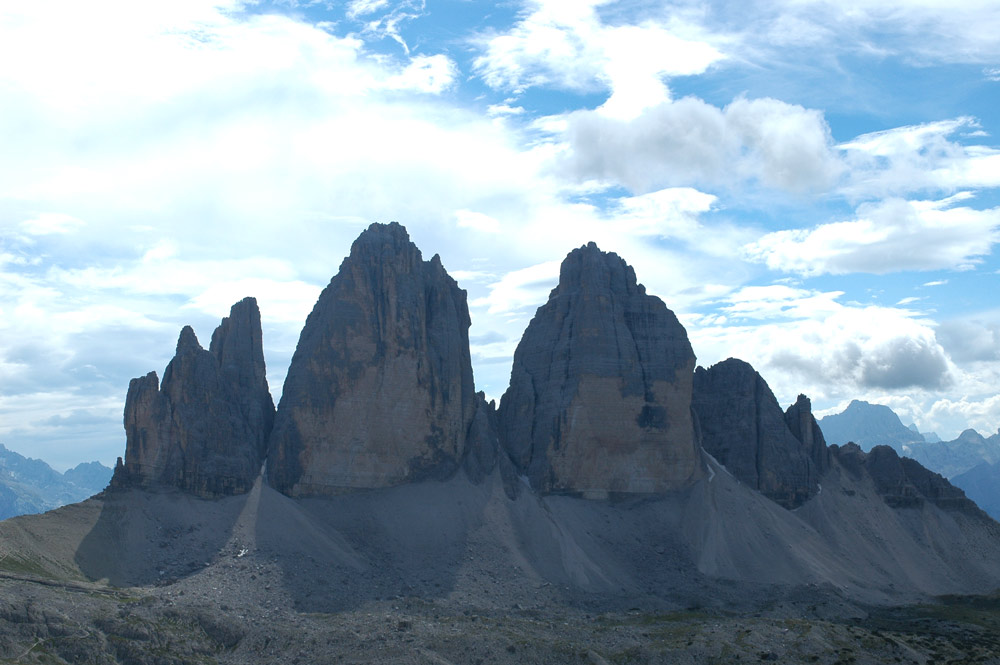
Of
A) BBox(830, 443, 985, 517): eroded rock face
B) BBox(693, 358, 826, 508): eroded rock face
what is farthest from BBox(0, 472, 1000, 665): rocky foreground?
BBox(830, 443, 985, 517): eroded rock face

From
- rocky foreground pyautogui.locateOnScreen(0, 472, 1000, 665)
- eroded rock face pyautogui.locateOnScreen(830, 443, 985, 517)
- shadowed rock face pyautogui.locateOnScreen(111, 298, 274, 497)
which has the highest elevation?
shadowed rock face pyautogui.locateOnScreen(111, 298, 274, 497)

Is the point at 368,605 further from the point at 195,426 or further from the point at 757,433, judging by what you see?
the point at 757,433

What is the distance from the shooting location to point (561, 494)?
12812cm

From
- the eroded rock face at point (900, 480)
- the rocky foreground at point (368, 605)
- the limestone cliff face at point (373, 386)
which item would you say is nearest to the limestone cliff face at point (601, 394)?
the rocky foreground at point (368, 605)

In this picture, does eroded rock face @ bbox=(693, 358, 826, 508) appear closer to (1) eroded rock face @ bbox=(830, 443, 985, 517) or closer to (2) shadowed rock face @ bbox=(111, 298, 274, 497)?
(1) eroded rock face @ bbox=(830, 443, 985, 517)

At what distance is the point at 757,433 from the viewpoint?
144000 mm

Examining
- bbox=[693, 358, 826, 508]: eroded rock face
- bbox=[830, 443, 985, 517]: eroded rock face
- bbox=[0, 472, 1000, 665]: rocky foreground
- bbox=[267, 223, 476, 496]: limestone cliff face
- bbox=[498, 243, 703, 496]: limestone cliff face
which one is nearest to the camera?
bbox=[0, 472, 1000, 665]: rocky foreground

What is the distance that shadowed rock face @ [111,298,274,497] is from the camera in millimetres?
109875

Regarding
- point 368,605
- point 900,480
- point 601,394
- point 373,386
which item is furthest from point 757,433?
point 368,605

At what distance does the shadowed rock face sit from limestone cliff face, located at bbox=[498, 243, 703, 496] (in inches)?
1294

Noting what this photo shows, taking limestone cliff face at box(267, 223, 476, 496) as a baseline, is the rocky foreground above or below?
below

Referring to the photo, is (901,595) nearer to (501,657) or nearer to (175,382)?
(501,657)

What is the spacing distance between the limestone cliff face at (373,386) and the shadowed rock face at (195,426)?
4089mm

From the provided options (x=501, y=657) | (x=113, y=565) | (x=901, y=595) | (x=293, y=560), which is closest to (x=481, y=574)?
(x=293, y=560)
